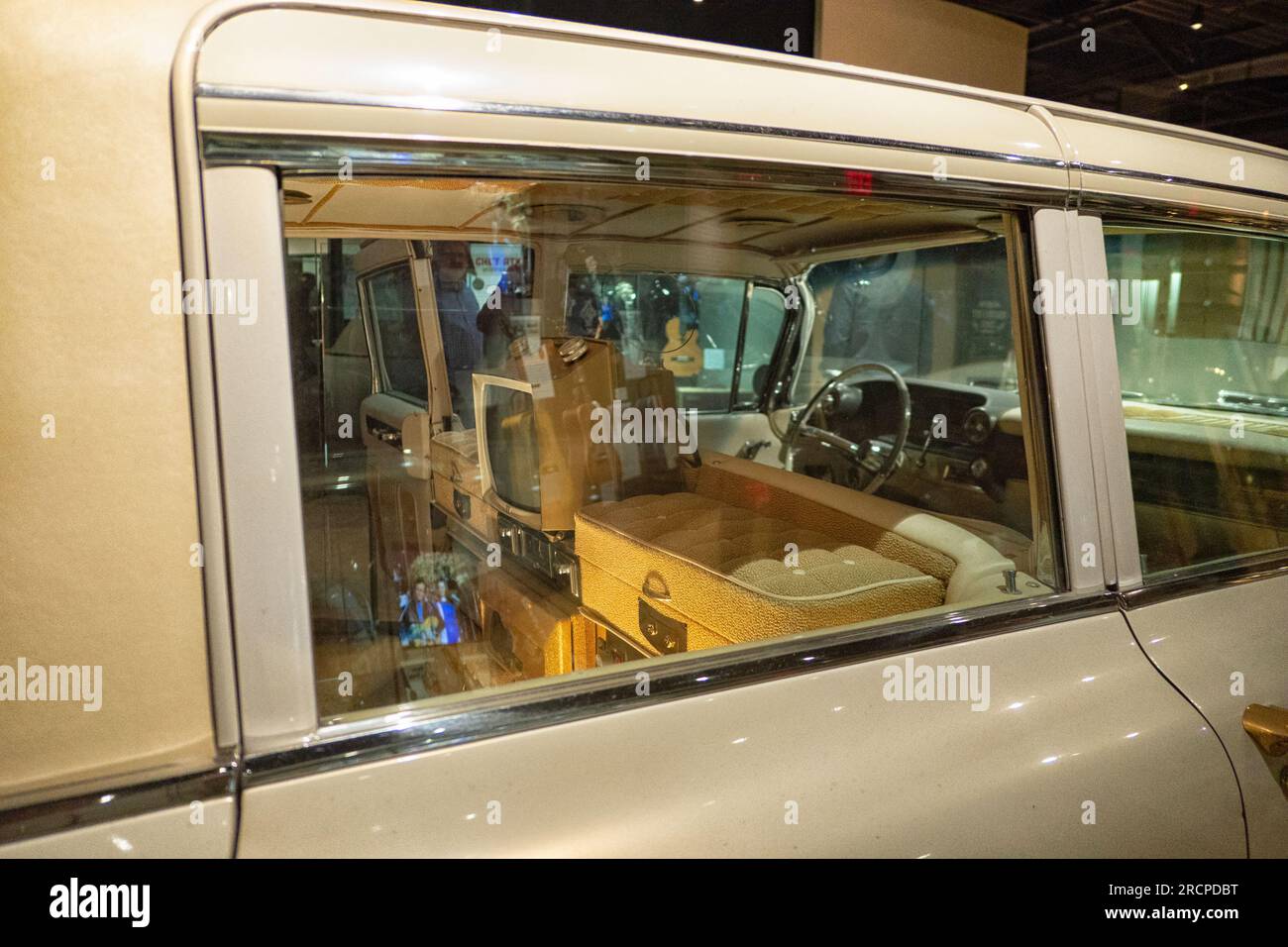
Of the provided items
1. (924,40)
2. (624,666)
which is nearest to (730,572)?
(624,666)

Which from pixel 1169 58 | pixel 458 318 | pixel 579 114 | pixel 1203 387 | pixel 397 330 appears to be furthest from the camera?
pixel 1169 58

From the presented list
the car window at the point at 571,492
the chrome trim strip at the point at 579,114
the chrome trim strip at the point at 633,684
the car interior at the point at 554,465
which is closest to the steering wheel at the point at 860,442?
the car window at the point at 571,492

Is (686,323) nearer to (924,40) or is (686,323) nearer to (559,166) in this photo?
(559,166)

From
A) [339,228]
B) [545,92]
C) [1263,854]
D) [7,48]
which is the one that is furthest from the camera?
[339,228]

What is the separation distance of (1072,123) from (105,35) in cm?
132

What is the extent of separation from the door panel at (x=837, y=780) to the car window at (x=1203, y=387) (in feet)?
1.08

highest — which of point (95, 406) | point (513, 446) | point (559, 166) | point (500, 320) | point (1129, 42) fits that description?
point (1129, 42)

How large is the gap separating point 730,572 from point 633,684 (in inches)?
27.0

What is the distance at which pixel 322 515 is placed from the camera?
110 cm

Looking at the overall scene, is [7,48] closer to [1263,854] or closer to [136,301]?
[136,301]

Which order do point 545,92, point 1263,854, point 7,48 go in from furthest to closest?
1. point 1263,854
2. point 545,92
3. point 7,48

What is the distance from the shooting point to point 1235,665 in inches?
55.6

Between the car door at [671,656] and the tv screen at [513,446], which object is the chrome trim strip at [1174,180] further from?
the tv screen at [513,446]
